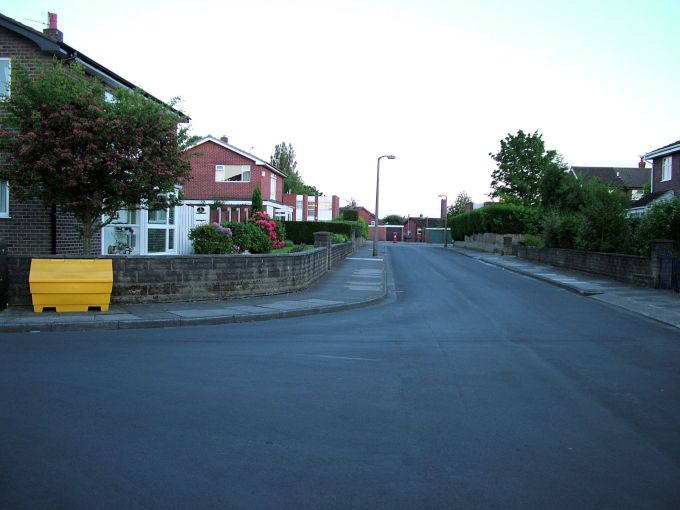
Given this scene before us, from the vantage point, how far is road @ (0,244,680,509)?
13.1 feet

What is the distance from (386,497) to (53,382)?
4.39m

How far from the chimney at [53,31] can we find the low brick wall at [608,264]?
1928 centimetres

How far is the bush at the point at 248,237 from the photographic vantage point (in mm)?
23156

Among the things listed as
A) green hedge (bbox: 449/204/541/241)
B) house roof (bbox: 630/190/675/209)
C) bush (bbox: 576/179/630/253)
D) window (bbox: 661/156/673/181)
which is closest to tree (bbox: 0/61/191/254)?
bush (bbox: 576/179/630/253)

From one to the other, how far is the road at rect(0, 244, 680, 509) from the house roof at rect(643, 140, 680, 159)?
2843cm

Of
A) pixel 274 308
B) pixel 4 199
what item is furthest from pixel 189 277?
pixel 4 199

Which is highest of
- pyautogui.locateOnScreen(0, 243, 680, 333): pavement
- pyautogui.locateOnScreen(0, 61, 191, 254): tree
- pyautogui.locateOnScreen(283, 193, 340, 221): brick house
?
pyautogui.locateOnScreen(283, 193, 340, 221): brick house

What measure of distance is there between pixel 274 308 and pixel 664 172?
3199 centimetres

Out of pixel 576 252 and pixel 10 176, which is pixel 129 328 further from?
pixel 576 252

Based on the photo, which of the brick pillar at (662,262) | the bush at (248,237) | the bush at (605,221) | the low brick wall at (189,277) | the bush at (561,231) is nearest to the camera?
the low brick wall at (189,277)

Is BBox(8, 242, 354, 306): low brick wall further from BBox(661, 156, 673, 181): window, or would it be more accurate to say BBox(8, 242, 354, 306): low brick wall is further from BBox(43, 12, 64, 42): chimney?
BBox(661, 156, 673, 181): window

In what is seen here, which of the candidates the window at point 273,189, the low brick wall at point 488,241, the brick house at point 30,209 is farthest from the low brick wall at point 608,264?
the window at point 273,189

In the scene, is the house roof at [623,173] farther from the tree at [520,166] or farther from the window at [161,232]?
the window at [161,232]

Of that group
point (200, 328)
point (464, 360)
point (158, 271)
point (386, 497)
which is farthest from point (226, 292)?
point (386, 497)
